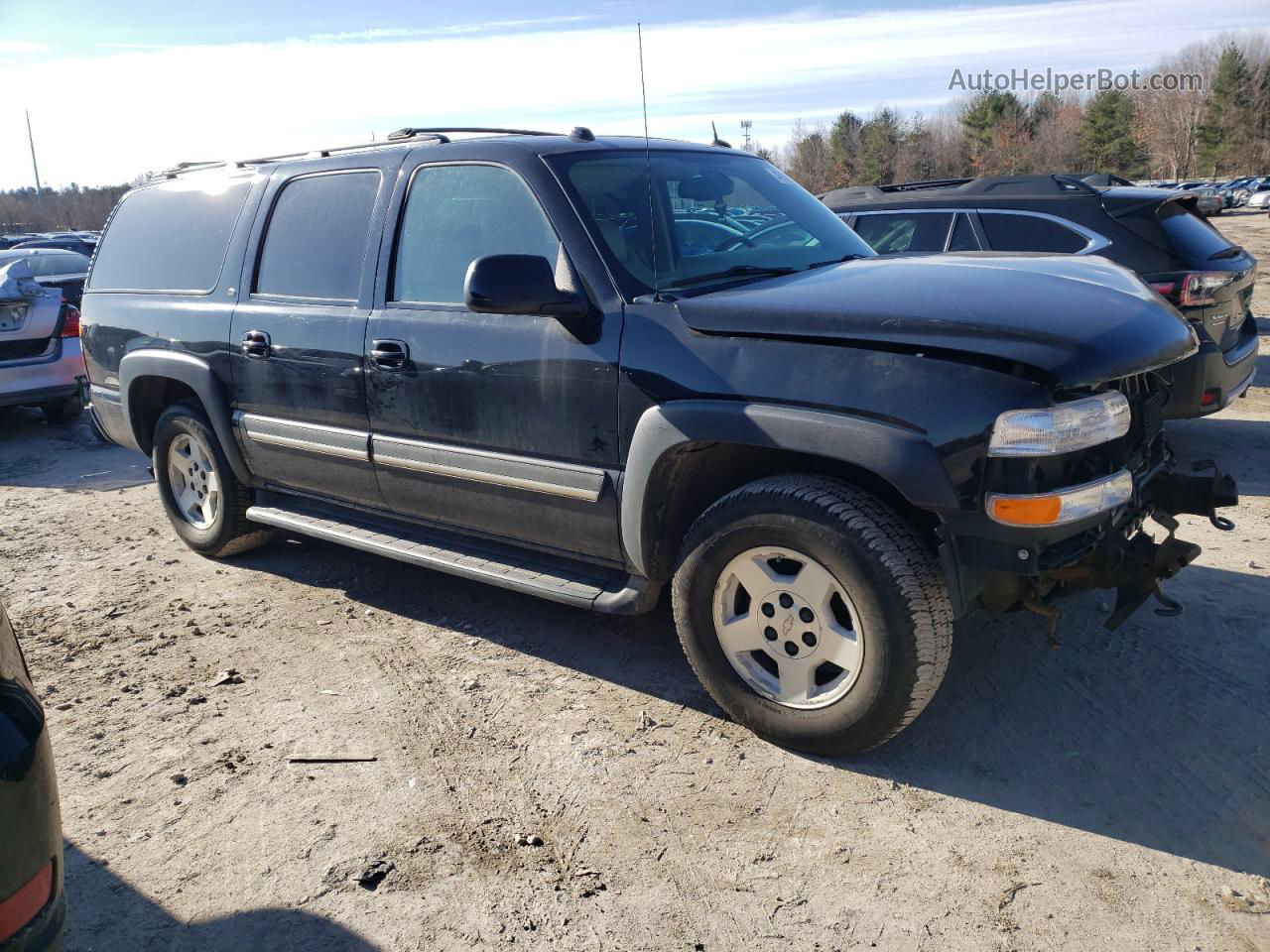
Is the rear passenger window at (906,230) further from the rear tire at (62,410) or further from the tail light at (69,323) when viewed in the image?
the rear tire at (62,410)

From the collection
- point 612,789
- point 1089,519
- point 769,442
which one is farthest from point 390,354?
point 1089,519

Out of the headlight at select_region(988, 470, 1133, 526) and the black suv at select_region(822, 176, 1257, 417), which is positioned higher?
the black suv at select_region(822, 176, 1257, 417)

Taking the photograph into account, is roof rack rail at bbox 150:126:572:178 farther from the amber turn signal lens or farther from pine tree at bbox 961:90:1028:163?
pine tree at bbox 961:90:1028:163

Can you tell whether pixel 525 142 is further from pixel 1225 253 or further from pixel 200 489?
pixel 1225 253


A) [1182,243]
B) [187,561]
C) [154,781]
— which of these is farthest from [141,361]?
[1182,243]

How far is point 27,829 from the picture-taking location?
1.96 metres

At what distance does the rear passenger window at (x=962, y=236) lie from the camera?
7.18 m

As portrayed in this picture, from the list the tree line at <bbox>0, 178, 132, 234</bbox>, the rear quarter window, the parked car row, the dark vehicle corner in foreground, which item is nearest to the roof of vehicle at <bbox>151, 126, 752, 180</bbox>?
the dark vehicle corner in foreground

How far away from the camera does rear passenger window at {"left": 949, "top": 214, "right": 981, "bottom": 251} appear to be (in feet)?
23.5

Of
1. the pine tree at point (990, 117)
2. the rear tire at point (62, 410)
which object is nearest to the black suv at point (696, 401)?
the rear tire at point (62, 410)

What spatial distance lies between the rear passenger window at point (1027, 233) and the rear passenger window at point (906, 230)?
1.00 feet

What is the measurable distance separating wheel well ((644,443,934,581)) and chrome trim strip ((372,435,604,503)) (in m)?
0.26

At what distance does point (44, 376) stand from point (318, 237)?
6.09 meters

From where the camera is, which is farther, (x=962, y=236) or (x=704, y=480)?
(x=962, y=236)
